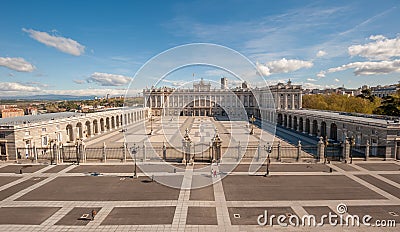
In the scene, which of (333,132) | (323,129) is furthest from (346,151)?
(323,129)

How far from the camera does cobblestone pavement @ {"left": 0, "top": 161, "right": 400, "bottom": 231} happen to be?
13.1 metres

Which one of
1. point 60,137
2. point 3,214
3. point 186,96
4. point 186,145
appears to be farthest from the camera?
point 186,96

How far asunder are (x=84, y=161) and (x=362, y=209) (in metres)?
26.2

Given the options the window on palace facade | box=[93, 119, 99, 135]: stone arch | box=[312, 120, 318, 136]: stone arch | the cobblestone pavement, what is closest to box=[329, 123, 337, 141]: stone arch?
box=[312, 120, 318, 136]: stone arch

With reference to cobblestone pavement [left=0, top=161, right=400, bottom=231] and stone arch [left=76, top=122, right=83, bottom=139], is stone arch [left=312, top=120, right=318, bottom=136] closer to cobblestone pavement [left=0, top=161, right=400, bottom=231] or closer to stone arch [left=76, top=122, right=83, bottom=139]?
cobblestone pavement [left=0, top=161, right=400, bottom=231]

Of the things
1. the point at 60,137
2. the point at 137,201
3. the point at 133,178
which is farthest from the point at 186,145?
the point at 60,137

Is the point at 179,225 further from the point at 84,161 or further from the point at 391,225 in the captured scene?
the point at 84,161

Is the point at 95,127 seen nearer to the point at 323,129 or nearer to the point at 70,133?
the point at 70,133

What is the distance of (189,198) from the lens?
16.2 metres

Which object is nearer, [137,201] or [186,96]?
[137,201]

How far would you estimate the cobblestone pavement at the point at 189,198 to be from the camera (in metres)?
13.1

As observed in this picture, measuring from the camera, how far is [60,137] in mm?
37094

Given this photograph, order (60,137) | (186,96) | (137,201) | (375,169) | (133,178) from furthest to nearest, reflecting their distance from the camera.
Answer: (186,96) < (60,137) < (375,169) < (133,178) < (137,201)

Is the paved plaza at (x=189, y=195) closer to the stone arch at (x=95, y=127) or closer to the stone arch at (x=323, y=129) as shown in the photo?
the stone arch at (x=323, y=129)
